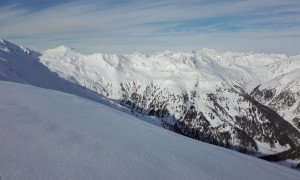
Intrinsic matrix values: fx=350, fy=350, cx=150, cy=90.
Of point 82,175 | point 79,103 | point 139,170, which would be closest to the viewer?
point 82,175

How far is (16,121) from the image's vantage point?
563 inches

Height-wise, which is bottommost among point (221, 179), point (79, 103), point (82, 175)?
point (82, 175)

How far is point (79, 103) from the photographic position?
20.5 m

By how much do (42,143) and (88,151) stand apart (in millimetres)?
1669

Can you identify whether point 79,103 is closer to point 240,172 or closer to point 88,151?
point 88,151

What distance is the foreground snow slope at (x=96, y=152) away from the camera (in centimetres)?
1058

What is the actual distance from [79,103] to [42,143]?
827 cm

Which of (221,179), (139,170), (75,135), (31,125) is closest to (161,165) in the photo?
(139,170)

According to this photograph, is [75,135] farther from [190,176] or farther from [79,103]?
[79,103]

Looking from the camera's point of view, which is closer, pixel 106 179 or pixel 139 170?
pixel 106 179

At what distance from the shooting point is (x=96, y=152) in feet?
39.7

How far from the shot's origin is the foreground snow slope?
10.6 meters

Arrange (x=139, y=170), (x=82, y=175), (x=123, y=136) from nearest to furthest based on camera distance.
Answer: (x=82, y=175) < (x=139, y=170) < (x=123, y=136)

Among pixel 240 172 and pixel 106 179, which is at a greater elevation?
pixel 240 172
